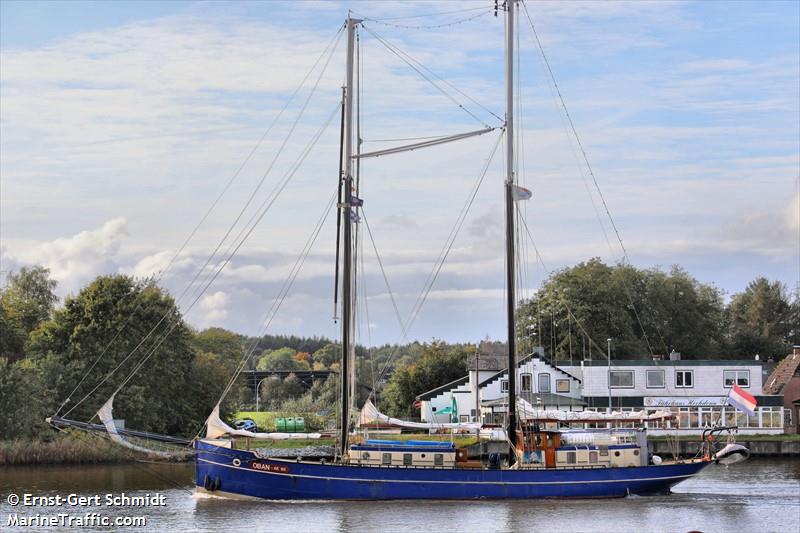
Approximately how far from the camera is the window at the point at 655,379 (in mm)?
97812

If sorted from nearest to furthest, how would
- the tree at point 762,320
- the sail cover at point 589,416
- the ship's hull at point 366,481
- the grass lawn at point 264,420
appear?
the ship's hull at point 366,481 → the sail cover at point 589,416 → the grass lawn at point 264,420 → the tree at point 762,320

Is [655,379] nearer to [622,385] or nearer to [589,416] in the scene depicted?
[622,385]

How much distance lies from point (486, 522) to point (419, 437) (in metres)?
34.1

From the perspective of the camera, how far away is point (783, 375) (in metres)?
106

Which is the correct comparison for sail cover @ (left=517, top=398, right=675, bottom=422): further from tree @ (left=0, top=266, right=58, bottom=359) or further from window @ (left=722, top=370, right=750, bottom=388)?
tree @ (left=0, top=266, right=58, bottom=359)

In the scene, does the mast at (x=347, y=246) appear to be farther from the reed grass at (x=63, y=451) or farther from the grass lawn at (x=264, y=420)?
the grass lawn at (x=264, y=420)

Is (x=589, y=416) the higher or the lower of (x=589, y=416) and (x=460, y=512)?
the higher

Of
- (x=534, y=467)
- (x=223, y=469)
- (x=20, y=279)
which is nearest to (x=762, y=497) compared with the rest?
(x=534, y=467)

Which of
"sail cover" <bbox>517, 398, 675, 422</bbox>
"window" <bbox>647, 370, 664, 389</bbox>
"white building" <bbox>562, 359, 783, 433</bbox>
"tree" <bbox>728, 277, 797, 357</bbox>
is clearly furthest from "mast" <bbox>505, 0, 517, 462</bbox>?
"tree" <bbox>728, 277, 797, 357</bbox>

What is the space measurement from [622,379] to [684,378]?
505 cm

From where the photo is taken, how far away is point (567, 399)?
97062 mm

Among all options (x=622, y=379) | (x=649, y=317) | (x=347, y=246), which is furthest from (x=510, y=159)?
(x=649, y=317)

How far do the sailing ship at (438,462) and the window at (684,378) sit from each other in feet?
120

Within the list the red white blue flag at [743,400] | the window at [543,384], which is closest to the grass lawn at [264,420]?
the window at [543,384]
